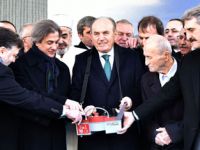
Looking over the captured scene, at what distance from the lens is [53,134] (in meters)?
4.38

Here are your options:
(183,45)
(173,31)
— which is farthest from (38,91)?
(173,31)

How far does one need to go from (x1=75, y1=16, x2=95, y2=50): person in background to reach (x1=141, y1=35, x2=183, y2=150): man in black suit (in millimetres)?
1720

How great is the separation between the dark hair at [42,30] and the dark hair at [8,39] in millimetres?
380

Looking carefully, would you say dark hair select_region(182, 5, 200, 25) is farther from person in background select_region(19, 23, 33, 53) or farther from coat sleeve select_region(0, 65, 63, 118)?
person in background select_region(19, 23, 33, 53)

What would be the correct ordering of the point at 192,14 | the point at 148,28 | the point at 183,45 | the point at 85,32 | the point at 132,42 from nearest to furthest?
1. the point at 192,14
2. the point at 148,28
3. the point at 183,45
4. the point at 132,42
5. the point at 85,32

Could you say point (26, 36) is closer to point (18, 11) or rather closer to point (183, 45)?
point (183, 45)

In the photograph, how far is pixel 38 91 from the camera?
13.9 ft

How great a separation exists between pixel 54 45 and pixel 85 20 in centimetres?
186

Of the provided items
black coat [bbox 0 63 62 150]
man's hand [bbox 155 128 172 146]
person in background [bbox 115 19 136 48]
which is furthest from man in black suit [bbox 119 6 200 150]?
person in background [bbox 115 19 136 48]

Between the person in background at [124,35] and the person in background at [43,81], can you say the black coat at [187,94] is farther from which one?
the person in background at [124,35]

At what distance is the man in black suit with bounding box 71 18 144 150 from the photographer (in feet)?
14.9

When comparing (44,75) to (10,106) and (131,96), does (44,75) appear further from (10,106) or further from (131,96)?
(131,96)

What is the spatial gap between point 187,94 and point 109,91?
3.28 feet

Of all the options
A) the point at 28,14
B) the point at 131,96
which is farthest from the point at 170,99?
the point at 28,14
